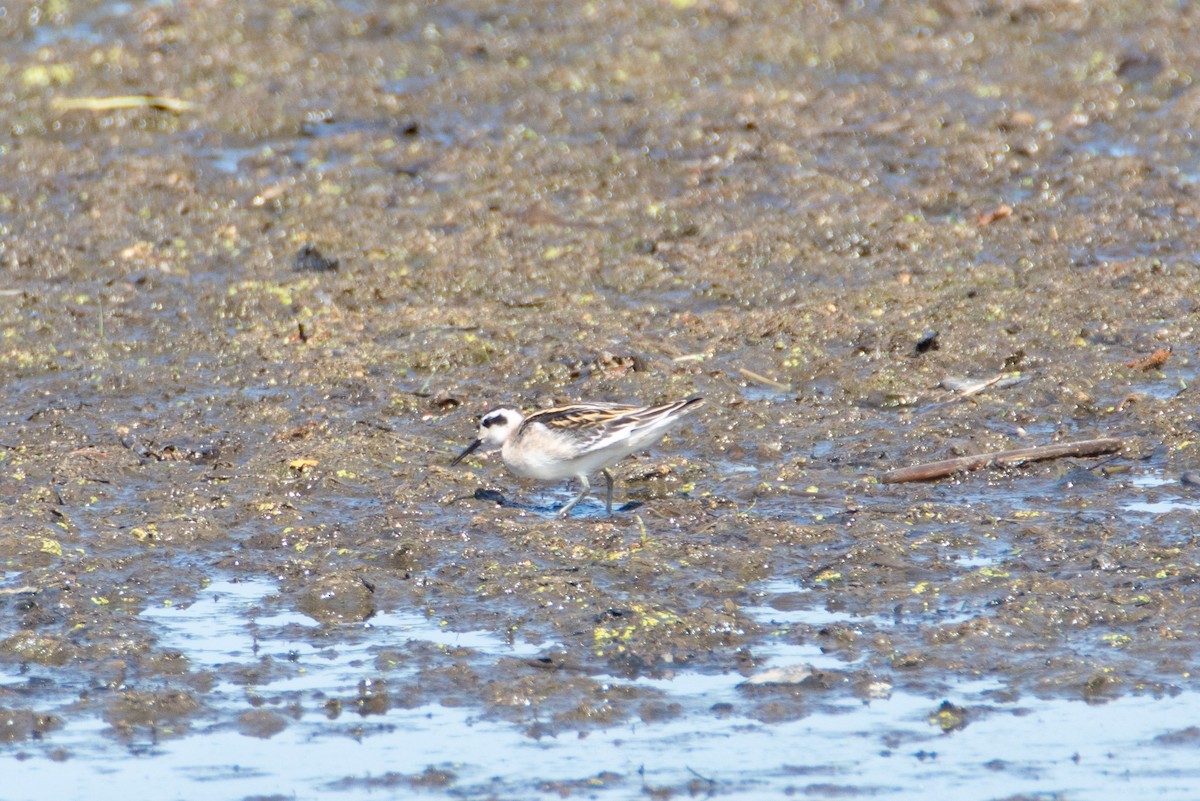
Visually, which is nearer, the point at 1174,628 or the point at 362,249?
the point at 1174,628

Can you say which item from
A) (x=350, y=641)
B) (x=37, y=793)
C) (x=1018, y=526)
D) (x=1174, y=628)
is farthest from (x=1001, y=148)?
(x=37, y=793)

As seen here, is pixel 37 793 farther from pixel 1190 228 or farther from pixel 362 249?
pixel 1190 228

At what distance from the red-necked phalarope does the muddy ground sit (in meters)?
0.29

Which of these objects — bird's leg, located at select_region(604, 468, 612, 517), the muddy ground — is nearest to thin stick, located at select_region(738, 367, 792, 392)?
the muddy ground

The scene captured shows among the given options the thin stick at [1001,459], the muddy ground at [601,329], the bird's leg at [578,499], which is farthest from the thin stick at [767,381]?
the bird's leg at [578,499]

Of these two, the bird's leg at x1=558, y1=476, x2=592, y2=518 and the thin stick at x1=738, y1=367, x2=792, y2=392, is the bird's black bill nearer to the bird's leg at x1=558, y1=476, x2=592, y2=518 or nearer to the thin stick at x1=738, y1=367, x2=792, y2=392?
the bird's leg at x1=558, y1=476, x2=592, y2=518

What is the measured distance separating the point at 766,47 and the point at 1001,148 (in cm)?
359

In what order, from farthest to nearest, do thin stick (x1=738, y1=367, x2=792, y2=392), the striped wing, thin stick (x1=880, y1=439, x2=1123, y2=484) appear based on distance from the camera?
thin stick (x1=738, y1=367, x2=792, y2=392)
thin stick (x1=880, y1=439, x2=1123, y2=484)
the striped wing

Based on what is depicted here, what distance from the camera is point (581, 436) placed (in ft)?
A: 30.2

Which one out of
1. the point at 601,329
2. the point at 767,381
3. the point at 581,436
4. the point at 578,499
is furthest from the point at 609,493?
the point at 601,329

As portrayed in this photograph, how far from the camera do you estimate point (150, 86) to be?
1644 cm

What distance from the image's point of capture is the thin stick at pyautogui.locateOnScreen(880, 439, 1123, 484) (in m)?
9.59

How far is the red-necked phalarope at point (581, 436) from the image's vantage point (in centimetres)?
920

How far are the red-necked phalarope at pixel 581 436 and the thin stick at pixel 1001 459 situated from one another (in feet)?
→ 3.97
